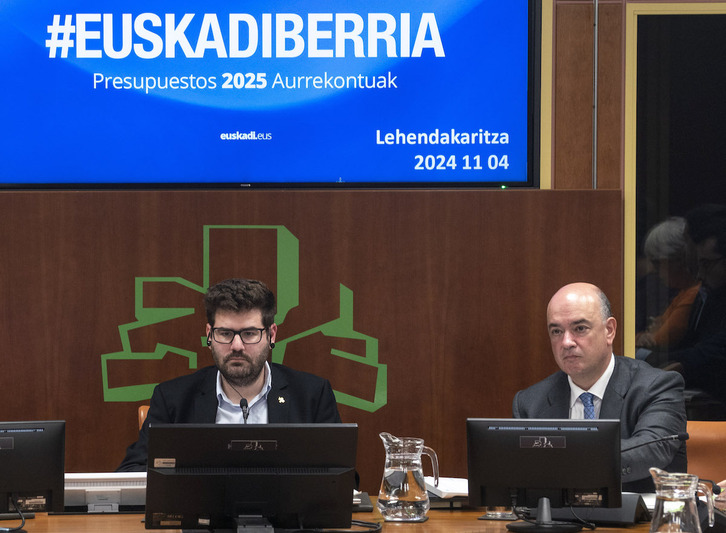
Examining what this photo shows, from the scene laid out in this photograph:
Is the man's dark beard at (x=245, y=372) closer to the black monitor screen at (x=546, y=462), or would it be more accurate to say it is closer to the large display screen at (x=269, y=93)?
the large display screen at (x=269, y=93)

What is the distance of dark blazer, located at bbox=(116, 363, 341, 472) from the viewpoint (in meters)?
3.59

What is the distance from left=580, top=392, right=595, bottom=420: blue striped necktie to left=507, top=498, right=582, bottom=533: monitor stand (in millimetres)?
935

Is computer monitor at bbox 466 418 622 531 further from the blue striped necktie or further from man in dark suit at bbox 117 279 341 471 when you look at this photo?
man in dark suit at bbox 117 279 341 471

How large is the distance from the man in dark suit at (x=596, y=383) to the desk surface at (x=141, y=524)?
0.72 meters

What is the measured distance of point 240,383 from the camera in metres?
3.59

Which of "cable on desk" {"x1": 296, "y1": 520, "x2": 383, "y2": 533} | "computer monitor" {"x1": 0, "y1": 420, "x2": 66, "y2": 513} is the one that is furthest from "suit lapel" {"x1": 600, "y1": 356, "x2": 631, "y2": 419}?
"computer monitor" {"x1": 0, "y1": 420, "x2": 66, "y2": 513}

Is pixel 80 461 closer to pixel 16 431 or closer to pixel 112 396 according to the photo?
pixel 112 396

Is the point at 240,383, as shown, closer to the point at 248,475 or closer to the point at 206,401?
the point at 206,401

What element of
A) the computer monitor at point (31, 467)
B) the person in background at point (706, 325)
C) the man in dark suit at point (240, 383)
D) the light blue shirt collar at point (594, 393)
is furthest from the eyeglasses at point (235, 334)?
the person in background at point (706, 325)

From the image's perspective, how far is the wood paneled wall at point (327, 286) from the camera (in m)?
4.01

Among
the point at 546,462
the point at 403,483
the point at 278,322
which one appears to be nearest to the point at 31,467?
the point at 403,483

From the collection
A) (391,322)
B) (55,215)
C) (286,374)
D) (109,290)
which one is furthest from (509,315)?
(55,215)

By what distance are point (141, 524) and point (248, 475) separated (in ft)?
1.38

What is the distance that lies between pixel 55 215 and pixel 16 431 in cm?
165
